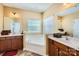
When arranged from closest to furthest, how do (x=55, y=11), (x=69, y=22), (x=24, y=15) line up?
(x=24, y=15) → (x=69, y=22) → (x=55, y=11)

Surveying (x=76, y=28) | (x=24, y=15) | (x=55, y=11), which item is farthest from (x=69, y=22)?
(x=24, y=15)

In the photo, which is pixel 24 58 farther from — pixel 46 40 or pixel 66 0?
pixel 46 40

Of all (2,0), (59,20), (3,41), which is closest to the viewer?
(2,0)

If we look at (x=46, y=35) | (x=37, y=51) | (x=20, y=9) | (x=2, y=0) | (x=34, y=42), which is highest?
(x=20, y=9)

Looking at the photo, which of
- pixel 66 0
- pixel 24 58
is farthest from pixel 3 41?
pixel 66 0

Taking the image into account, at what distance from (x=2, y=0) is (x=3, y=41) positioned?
9.18 feet

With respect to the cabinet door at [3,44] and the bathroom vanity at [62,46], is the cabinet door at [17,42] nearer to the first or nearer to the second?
the cabinet door at [3,44]

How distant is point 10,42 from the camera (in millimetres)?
3797

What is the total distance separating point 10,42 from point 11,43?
0.19ft

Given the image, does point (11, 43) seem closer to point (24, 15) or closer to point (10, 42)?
point (10, 42)

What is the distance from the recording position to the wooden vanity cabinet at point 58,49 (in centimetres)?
193

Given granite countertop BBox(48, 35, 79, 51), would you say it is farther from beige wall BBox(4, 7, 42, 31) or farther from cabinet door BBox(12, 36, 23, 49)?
cabinet door BBox(12, 36, 23, 49)

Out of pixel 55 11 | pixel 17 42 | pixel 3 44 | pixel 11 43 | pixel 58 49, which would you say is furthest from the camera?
pixel 11 43

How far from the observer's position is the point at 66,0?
1019mm
